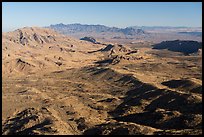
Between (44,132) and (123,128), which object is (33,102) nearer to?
(44,132)

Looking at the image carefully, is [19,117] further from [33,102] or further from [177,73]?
[177,73]

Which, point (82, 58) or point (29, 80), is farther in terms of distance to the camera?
point (82, 58)

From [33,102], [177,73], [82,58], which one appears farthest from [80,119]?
[82,58]

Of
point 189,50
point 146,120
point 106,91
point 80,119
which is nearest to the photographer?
point 146,120

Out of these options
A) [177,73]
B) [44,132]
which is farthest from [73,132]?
[177,73]

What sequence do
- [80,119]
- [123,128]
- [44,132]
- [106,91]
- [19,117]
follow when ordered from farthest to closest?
1. [106,91]
2. [19,117]
3. [80,119]
4. [44,132]
5. [123,128]

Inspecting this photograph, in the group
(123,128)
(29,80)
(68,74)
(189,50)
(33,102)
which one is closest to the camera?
(123,128)
